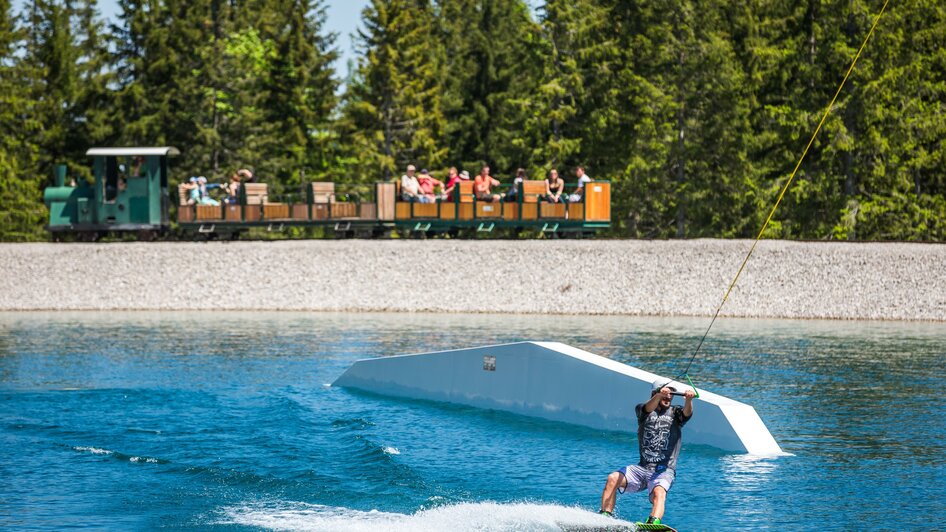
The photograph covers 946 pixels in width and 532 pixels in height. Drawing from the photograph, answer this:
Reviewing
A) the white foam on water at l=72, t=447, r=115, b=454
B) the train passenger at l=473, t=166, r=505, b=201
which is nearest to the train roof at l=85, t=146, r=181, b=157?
the train passenger at l=473, t=166, r=505, b=201

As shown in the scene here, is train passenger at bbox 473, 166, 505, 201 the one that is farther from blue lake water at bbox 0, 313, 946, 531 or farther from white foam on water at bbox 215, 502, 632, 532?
white foam on water at bbox 215, 502, 632, 532

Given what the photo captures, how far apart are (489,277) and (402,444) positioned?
2052 cm

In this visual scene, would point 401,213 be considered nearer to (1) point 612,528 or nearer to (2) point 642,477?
(2) point 642,477

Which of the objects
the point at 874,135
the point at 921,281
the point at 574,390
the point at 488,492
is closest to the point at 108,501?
the point at 488,492

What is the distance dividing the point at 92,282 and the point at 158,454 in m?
23.7

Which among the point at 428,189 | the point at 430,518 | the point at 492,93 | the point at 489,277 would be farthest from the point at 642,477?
the point at 492,93

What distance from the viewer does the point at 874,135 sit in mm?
44844

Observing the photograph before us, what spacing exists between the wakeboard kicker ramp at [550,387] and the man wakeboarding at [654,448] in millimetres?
3269

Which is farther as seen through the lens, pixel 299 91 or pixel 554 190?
pixel 299 91

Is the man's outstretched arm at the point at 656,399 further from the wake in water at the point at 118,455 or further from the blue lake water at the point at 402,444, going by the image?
the wake in water at the point at 118,455

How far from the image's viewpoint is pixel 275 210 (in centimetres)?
3975

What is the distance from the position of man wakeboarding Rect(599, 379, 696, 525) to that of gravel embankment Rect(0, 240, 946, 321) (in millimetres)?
23459

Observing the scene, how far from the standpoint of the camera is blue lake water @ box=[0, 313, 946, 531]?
40.9ft

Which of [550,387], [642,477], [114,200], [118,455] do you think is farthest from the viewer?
[114,200]
